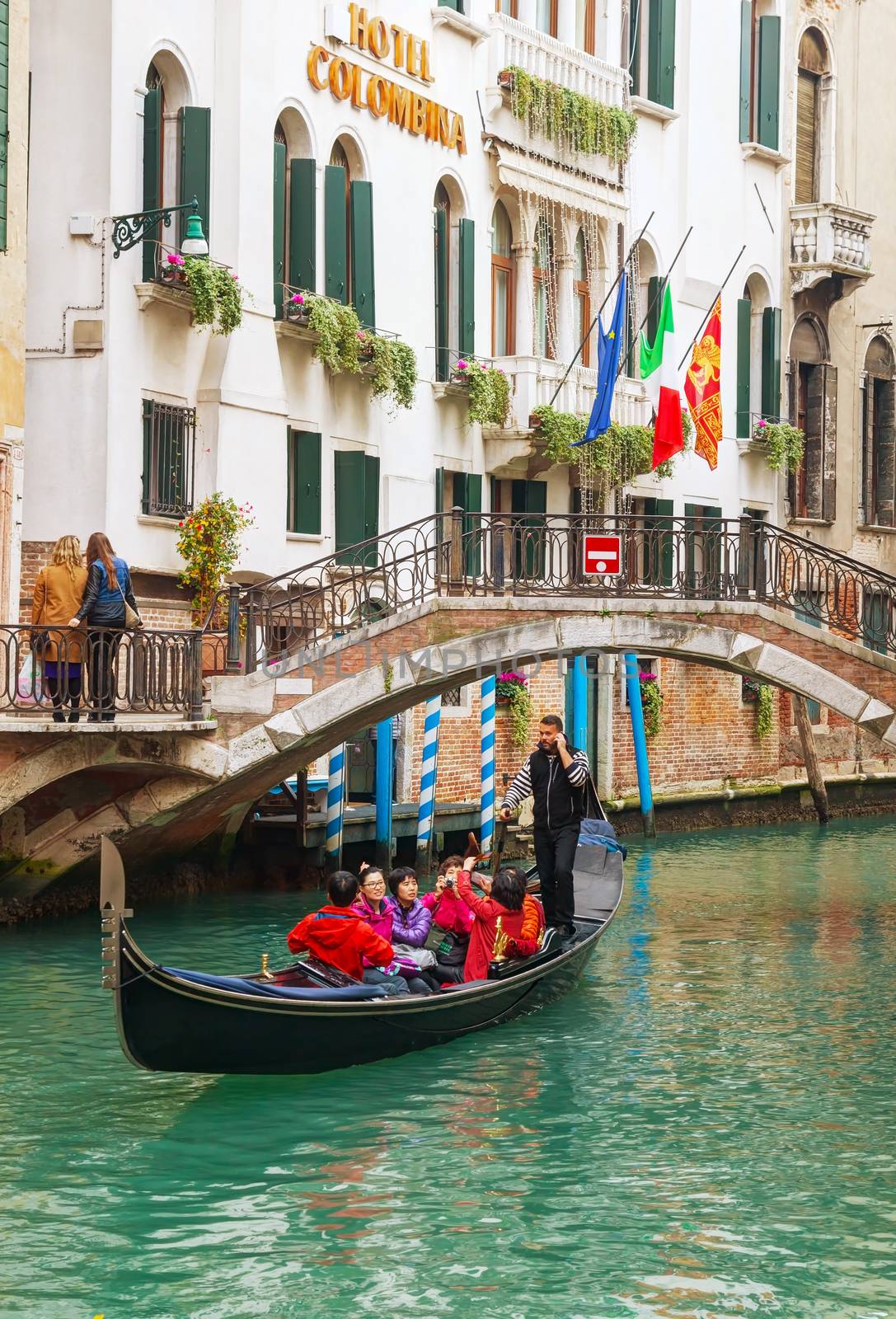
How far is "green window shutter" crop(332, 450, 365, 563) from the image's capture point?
16.3 m

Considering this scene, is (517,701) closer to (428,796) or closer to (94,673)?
(428,796)

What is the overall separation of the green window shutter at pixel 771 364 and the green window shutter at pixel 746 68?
1947 millimetres

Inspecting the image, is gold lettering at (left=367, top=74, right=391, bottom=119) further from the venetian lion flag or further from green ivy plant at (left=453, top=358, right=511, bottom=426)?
the venetian lion flag

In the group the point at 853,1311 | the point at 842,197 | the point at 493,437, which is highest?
the point at 842,197

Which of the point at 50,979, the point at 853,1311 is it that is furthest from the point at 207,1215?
the point at 50,979

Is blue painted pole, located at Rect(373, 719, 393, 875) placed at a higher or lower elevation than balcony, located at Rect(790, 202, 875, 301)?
lower

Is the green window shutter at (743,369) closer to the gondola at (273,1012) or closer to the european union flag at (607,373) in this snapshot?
the european union flag at (607,373)

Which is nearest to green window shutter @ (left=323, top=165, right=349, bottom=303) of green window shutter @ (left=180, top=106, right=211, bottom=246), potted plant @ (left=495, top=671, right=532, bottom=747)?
green window shutter @ (left=180, top=106, right=211, bottom=246)

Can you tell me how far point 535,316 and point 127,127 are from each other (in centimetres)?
607

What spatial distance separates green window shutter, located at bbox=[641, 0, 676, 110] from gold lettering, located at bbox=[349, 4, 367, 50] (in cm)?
527

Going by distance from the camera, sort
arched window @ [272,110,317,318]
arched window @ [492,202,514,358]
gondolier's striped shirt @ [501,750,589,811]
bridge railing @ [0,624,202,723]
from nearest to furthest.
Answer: gondolier's striped shirt @ [501,750,589,811] → bridge railing @ [0,624,202,723] → arched window @ [272,110,317,318] → arched window @ [492,202,514,358]

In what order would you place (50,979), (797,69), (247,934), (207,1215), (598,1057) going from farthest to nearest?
(797,69) < (247,934) < (50,979) < (598,1057) < (207,1215)

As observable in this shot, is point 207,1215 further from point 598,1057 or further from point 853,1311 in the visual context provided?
point 598,1057

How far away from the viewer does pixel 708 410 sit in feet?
60.4
